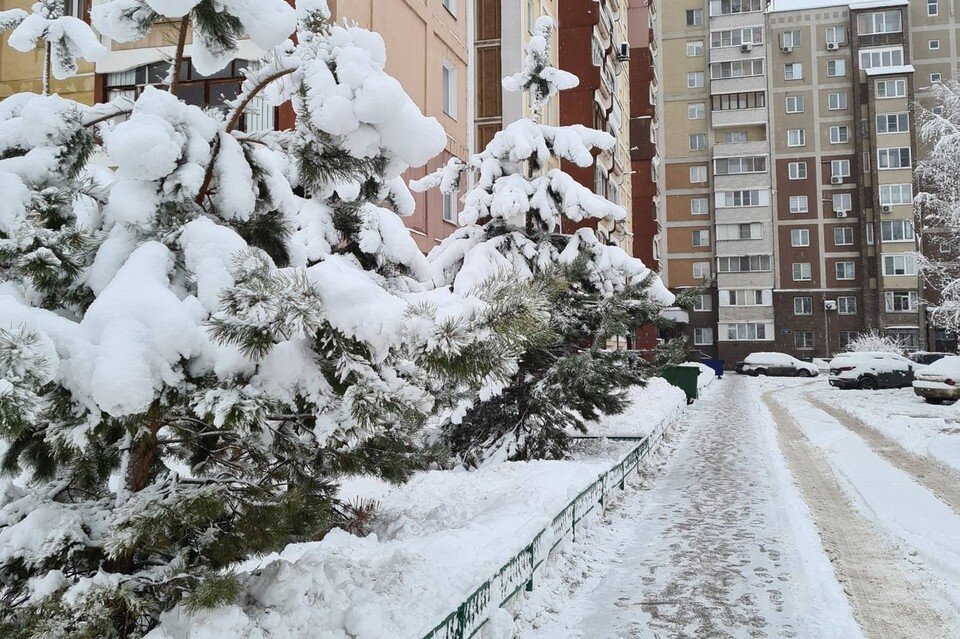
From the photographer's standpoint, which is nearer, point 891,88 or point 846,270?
point 891,88

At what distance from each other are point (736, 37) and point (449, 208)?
49.2 m

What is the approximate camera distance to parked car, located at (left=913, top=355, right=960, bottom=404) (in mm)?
23766

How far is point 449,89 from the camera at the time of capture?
18.1 metres

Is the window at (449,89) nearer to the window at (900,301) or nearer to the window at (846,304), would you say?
the window at (900,301)

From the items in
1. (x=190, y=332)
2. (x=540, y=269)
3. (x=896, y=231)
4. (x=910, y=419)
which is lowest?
(x=910, y=419)

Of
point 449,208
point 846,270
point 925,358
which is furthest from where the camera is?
point 846,270

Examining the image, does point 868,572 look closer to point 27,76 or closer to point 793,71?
point 27,76

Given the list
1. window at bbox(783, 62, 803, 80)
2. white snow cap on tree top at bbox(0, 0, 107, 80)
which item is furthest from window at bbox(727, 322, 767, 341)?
white snow cap on tree top at bbox(0, 0, 107, 80)

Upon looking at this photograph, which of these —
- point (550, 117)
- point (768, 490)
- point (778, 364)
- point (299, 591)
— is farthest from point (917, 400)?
point (299, 591)

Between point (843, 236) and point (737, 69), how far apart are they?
1515 cm

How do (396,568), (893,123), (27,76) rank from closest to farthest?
(396,568) → (27,76) → (893,123)

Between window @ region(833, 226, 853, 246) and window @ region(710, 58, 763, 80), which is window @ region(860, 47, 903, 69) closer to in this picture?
window @ region(710, 58, 763, 80)

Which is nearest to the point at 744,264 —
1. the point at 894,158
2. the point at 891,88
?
the point at 894,158

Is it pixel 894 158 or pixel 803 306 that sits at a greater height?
pixel 894 158
